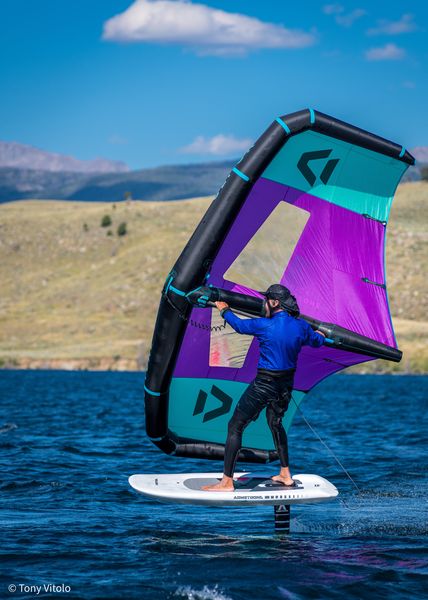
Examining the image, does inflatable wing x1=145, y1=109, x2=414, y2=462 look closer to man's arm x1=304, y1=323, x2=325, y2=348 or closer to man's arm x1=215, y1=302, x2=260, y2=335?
man's arm x1=215, y1=302, x2=260, y2=335

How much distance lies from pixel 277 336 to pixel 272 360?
30cm

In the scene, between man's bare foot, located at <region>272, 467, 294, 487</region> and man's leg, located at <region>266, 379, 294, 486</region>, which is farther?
man's bare foot, located at <region>272, 467, 294, 487</region>

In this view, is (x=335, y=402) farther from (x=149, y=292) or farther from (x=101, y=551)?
(x=149, y=292)

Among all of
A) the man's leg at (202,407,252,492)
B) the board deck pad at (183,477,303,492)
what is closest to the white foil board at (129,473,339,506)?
the board deck pad at (183,477,303,492)

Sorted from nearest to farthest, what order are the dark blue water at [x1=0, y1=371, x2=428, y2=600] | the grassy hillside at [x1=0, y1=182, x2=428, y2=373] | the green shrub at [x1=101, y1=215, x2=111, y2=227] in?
the dark blue water at [x1=0, y1=371, x2=428, y2=600] < the grassy hillside at [x1=0, y1=182, x2=428, y2=373] < the green shrub at [x1=101, y1=215, x2=111, y2=227]

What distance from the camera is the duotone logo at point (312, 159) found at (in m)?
13.8

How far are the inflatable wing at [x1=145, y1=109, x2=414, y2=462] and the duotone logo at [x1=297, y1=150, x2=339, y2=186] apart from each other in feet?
0.05

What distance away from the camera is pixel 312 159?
13.8 meters

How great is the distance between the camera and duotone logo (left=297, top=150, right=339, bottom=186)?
1377 centimetres

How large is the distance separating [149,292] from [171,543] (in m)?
89.3

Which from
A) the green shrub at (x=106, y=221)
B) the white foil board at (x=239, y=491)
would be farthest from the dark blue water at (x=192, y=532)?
the green shrub at (x=106, y=221)

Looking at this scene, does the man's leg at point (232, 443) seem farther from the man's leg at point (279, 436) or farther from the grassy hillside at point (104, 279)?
the grassy hillside at point (104, 279)

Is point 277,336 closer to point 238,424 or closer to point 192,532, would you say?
point 238,424

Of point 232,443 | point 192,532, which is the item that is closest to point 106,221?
point 192,532
